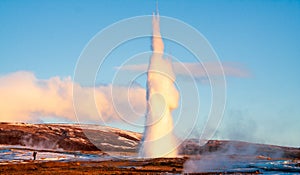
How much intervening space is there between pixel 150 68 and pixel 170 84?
4758mm

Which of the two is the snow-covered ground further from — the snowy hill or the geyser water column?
the snowy hill

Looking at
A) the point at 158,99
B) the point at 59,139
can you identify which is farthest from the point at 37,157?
the point at 59,139

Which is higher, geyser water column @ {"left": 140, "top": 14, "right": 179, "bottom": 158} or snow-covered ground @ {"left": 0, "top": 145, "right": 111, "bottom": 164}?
geyser water column @ {"left": 140, "top": 14, "right": 179, "bottom": 158}

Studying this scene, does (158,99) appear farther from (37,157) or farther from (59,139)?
(59,139)

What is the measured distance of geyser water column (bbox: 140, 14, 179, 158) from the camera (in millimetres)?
78312

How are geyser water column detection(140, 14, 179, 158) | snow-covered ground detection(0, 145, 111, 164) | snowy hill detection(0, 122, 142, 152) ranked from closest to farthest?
snow-covered ground detection(0, 145, 111, 164) → geyser water column detection(140, 14, 179, 158) → snowy hill detection(0, 122, 142, 152)

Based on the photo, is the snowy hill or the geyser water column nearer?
the geyser water column

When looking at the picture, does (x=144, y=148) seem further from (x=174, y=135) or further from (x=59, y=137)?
(x=59, y=137)

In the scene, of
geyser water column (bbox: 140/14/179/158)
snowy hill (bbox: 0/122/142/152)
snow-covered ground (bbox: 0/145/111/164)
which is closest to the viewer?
snow-covered ground (bbox: 0/145/111/164)

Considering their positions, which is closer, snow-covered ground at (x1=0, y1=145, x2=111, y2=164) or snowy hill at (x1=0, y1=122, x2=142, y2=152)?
snow-covered ground at (x1=0, y1=145, x2=111, y2=164)

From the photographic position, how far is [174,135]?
80.8m

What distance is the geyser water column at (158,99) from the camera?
78312 millimetres

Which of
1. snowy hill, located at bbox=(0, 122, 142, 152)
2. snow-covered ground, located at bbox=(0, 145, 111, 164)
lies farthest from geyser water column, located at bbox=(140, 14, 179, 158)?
snowy hill, located at bbox=(0, 122, 142, 152)

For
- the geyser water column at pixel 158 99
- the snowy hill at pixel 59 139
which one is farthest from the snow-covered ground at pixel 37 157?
the snowy hill at pixel 59 139
